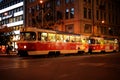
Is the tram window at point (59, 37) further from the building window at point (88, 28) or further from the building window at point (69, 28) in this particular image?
the building window at point (88, 28)

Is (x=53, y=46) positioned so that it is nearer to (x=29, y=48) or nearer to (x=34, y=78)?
(x=29, y=48)

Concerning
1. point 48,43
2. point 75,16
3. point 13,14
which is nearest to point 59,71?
point 48,43

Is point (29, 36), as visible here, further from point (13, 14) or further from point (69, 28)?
point (13, 14)

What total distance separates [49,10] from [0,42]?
17023 millimetres

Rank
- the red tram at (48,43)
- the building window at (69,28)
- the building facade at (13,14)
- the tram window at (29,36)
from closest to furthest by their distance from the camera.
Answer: the red tram at (48,43) < the tram window at (29,36) < the building window at (69,28) < the building facade at (13,14)

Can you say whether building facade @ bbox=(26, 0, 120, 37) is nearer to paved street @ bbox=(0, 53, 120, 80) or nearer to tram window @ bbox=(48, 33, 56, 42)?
tram window @ bbox=(48, 33, 56, 42)

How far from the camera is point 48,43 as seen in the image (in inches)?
1228

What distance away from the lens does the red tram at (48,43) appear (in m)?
29.2

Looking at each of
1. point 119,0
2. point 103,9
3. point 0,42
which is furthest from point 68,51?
point 119,0

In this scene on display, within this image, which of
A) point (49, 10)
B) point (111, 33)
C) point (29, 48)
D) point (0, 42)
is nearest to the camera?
point (29, 48)

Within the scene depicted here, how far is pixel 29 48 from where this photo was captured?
28.9 m

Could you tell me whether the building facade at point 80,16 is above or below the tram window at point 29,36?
above

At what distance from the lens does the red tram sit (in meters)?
29.2

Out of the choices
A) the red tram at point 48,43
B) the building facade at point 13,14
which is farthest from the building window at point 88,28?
the building facade at point 13,14
